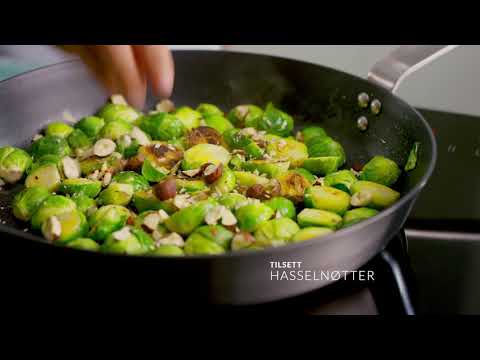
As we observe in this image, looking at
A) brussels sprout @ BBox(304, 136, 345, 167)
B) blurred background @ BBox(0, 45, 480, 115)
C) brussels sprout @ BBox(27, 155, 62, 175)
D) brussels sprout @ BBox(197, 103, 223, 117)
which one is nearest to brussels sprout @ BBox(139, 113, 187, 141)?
brussels sprout @ BBox(197, 103, 223, 117)

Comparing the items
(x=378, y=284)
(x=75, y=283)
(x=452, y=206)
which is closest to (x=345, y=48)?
(x=452, y=206)

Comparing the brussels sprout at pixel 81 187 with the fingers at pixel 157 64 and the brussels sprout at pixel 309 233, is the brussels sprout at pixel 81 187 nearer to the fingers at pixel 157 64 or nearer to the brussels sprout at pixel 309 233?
the fingers at pixel 157 64

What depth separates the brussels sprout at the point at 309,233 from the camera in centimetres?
178

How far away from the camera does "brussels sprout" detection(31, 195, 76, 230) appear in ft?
6.27

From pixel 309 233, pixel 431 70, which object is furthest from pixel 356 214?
pixel 431 70

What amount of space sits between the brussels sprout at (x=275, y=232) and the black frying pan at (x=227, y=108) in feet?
0.73

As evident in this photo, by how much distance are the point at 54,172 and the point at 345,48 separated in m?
2.60

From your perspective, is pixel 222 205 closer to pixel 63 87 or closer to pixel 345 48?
pixel 63 87

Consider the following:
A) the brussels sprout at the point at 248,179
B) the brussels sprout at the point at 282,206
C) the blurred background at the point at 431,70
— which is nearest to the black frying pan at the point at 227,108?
the brussels sprout at the point at 282,206

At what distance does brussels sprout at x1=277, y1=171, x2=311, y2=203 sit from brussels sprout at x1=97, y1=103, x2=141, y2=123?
807 millimetres

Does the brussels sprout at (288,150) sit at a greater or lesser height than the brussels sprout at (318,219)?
greater

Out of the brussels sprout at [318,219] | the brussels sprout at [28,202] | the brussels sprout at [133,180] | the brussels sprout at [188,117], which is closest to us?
the brussels sprout at [318,219]

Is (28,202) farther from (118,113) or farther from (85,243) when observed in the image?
(118,113)

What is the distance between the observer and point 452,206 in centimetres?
225
